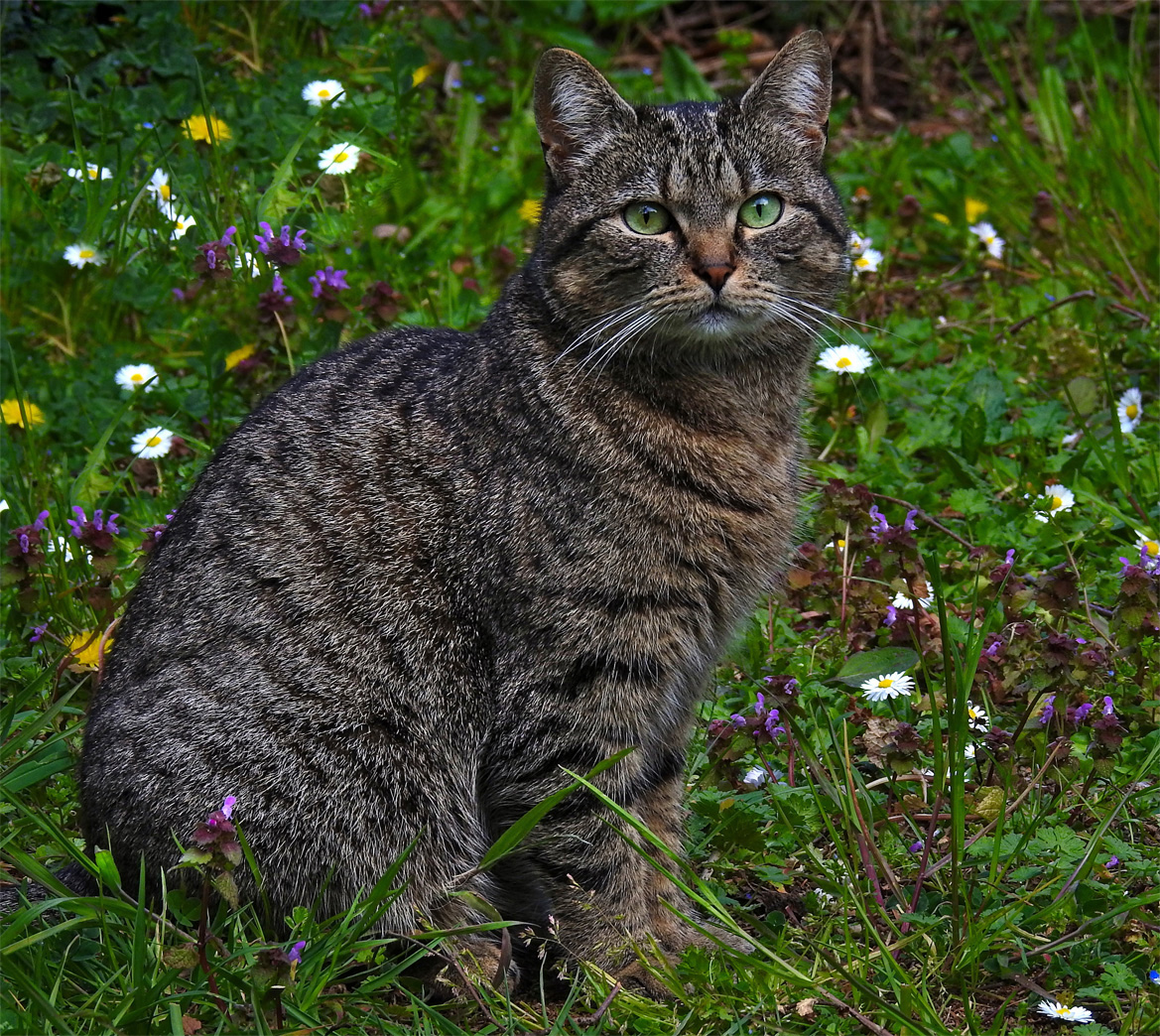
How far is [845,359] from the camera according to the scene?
438cm

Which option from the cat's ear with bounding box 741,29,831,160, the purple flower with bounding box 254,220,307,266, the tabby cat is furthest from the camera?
the purple flower with bounding box 254,220,307,266

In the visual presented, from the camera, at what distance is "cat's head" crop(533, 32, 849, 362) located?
309 cm

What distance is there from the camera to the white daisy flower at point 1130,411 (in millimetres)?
4492

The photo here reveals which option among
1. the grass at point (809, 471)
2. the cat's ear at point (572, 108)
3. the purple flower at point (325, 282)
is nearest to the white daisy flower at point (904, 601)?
the grass at point (809, 471)

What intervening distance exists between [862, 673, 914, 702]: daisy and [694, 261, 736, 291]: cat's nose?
1076 millimetres

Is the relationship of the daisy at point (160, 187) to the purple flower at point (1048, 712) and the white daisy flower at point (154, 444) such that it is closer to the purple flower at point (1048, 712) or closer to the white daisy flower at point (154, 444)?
the white daisy flower at point (154, 444)

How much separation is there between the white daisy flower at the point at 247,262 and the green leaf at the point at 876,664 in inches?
89.1

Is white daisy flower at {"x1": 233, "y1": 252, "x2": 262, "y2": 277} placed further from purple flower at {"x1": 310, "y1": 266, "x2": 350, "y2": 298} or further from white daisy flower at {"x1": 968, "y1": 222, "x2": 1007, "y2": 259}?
white daisy flower at {"x1": 968, "y1": 222, "x2": 1007, "y2": 259}

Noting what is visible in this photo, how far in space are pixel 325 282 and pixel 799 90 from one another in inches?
66.7

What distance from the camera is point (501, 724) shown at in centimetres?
309

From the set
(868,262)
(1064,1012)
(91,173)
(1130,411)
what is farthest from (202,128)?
(1064,1012)

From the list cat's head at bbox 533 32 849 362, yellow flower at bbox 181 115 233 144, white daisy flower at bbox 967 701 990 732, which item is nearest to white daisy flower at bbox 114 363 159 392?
yellow flower at bbox 181 115 233 144

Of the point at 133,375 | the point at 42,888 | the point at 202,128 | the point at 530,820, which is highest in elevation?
the point at 202,128

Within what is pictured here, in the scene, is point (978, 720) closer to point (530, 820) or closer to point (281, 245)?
point (530, 820)
